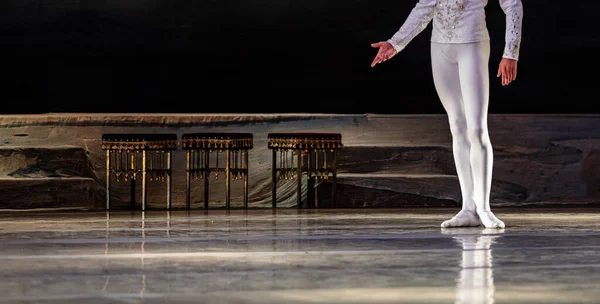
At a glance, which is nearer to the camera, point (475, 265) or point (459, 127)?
point (475, 265)

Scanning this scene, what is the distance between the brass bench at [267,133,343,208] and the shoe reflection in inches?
99.1

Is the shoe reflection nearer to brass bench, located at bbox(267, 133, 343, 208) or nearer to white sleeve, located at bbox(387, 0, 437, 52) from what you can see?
white sleeve, located at bbox(387, 0, 437, 52)

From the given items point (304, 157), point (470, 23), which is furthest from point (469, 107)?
point (304, 157)

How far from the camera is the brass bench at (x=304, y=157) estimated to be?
26.4 feet

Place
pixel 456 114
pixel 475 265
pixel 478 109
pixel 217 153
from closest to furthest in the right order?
pixel 475 265, pixel 478 109, pixel 456 114, pixel 217 153

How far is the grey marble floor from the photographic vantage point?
325 cm

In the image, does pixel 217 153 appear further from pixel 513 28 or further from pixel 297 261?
pixel 297 261

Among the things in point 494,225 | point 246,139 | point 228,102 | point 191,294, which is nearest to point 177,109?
point 228,102

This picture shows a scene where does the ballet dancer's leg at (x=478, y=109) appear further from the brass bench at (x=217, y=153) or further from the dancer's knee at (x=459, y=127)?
the brass bench at (x=217, y=153)

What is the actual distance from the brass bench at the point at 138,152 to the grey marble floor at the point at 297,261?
137 centimetres

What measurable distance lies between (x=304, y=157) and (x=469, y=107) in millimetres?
2944

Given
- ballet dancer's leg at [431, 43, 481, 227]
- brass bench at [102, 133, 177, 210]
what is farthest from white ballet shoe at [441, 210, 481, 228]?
brass bench at [102, 133, 177, 210]

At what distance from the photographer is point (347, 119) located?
8.70m

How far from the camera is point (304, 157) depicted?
8.45 m
